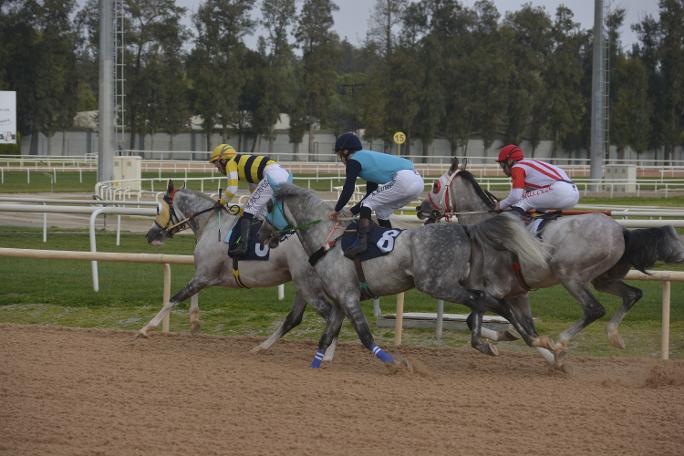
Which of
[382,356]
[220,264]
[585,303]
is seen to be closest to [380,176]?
[382,356]

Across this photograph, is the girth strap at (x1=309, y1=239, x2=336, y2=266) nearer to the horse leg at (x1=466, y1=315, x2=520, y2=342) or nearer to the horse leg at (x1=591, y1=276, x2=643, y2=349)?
the horse leg at (x1=466, y1=315, x2=520, y2=342)

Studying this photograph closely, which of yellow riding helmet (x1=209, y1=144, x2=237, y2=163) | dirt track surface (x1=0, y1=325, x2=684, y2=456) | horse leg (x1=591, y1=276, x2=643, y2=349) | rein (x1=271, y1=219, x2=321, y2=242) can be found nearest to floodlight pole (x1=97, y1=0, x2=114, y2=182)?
yellow riding helmet (x1=209, y1=144, x2=237, y2=163)

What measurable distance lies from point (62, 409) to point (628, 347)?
15.8 feet

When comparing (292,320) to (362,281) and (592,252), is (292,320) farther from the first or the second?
(592,252)

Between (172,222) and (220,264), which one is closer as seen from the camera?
(220,264)

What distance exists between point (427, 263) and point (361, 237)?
499 millimetres

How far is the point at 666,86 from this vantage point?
50.6 metres

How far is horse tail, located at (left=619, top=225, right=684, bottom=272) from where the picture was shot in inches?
284

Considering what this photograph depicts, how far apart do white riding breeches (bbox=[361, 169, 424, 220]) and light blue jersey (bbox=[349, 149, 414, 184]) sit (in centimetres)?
4

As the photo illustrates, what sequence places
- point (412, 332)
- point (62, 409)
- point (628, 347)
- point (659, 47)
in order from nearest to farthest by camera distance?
point (62, 409), point (628, 347), point (412, 332), point (659, 47)

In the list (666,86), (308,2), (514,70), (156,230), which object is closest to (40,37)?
(308,2)

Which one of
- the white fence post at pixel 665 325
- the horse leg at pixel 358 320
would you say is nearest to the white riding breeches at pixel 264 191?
the horse leg at pixel 358 320

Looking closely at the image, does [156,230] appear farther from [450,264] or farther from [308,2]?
[308,2]

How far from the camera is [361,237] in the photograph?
703cm
